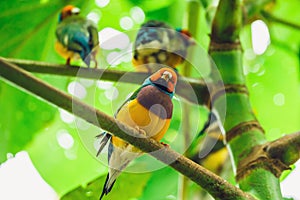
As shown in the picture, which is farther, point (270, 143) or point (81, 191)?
point (81, 191)

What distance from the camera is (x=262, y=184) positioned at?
1.19 m

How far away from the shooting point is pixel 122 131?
3.12ft

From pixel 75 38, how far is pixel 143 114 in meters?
0.95

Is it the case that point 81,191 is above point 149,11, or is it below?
below

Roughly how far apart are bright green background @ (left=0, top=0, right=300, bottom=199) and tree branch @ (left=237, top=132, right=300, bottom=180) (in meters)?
0.58

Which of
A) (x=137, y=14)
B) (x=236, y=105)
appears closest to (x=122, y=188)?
(x=236, y=105)

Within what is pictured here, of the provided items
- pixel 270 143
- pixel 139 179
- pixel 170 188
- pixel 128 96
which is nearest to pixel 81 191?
pixel 139 179

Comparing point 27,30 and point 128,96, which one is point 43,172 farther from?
point 128,96

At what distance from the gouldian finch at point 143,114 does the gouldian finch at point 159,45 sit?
2.32 ft

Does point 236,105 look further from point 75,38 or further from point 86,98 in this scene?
point 75,38

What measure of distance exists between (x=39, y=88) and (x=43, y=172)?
42.8 inches

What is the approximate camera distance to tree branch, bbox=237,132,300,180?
3.94ft

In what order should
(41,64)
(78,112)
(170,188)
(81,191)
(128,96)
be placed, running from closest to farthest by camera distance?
(78,112), (128,96), (41,64), (81,191), (170,188)

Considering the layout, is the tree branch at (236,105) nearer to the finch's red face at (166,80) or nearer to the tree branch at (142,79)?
the tree branch at (142,79)
